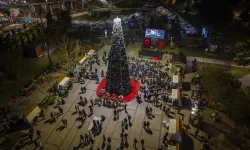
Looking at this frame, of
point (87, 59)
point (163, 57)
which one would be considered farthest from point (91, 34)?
point (163, 57)

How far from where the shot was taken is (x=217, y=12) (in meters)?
61.0

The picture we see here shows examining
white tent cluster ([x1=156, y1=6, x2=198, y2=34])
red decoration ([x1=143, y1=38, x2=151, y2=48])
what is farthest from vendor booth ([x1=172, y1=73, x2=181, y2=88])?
white tent cluster ([x1=156, y1=6, x2=198, y2=34])

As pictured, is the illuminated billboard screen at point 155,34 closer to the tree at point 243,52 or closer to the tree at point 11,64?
the tree at point 243,52

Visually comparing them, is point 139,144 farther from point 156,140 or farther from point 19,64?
point 19,64

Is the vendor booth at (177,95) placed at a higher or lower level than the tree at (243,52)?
lower

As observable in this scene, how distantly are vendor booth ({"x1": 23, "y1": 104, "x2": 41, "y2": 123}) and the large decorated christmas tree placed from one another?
12.1 metres

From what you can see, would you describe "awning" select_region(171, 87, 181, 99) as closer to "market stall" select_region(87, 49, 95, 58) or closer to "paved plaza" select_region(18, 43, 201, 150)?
"paved plaza" select_region(18, 43, 201, 150)

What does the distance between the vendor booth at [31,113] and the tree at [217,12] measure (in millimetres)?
53399

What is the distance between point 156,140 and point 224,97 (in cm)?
1677

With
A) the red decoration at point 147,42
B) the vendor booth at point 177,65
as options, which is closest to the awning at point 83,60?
the red decoration at point 147,42

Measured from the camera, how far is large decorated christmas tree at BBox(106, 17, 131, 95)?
3073cm

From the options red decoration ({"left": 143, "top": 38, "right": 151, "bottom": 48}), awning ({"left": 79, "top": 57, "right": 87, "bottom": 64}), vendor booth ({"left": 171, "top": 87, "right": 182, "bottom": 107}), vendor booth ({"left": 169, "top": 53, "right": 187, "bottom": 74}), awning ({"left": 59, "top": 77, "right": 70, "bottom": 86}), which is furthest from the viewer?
red decoration ({"left": 143, "top": 38, "right": 151, "bottom": 48})

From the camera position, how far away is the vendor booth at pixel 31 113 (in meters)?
31.2

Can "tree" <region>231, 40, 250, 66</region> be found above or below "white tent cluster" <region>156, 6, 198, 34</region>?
below
